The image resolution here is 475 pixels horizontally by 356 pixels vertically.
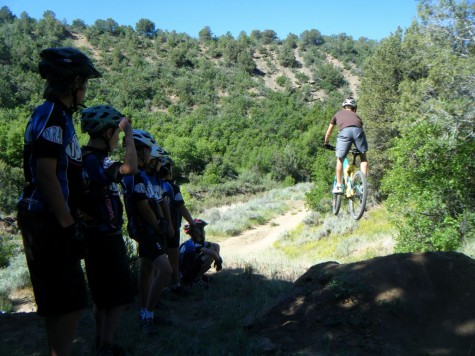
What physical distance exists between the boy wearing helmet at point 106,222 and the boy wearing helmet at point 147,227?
948 mm

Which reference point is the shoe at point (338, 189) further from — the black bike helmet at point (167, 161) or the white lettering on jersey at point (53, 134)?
the white lettering on jersey at point (53, 134)

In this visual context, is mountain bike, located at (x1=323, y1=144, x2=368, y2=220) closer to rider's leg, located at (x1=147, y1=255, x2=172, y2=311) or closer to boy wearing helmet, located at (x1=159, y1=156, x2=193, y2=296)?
boy wearing helmet, located at (x1=159, y1=156, x2=193, y2=296)

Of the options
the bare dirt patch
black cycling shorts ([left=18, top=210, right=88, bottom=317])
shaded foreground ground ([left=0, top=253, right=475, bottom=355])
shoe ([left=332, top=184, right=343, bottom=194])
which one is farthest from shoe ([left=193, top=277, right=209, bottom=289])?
black cycling shorts ([left=18, top=210, right=88, bottom=317])

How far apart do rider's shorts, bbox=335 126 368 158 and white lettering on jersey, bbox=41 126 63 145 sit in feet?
17.2

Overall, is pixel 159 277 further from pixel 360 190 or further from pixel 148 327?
pixel 360 190

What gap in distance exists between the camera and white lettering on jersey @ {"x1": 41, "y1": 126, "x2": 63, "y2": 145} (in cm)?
246

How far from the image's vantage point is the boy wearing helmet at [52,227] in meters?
2.44

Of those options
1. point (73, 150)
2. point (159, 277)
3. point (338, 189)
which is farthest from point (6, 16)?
point (73, 150)

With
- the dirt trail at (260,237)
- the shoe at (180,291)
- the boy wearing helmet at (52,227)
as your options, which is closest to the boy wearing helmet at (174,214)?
the shoe at (180,291)

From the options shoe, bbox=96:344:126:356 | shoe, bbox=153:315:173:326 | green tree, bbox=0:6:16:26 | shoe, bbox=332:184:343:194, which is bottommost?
shoe, bbox=153:315:173:326

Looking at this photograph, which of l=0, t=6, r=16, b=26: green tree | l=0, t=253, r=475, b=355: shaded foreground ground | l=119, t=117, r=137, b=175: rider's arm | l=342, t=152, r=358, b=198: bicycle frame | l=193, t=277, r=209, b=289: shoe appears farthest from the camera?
l=0, t=6, r=16, b=26: green tree

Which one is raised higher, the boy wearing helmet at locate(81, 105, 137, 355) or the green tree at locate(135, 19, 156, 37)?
the green tree at locate(135, 19, 156, 37)

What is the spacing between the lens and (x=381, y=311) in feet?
14.5

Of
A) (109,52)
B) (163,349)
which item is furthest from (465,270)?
(109,52)
